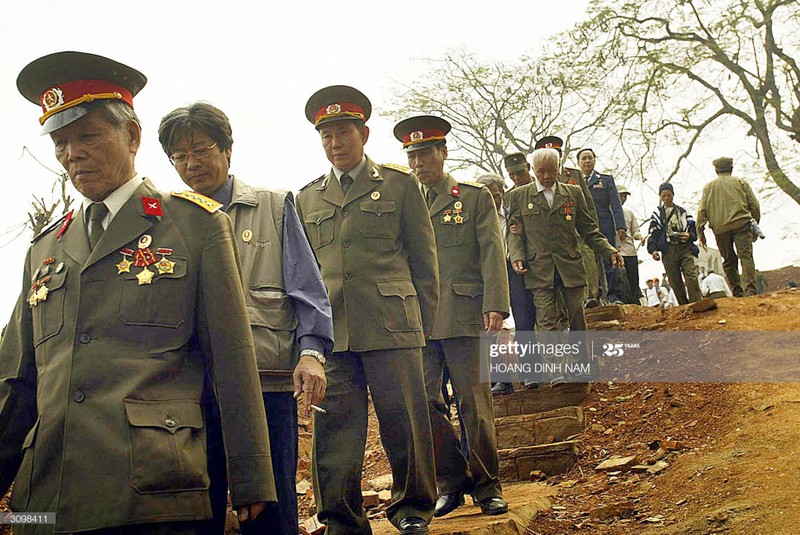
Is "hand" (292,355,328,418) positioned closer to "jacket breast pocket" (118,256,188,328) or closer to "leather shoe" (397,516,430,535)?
"jacket breast pocket" (118,256,188,328)

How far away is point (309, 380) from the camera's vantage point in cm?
338

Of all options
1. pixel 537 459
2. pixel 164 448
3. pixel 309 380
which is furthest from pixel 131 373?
pixel 537 459

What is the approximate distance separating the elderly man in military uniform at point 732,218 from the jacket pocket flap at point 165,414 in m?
10.7

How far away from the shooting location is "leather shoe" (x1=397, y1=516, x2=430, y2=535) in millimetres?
4562

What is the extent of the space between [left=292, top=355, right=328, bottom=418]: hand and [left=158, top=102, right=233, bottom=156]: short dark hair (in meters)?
1.00

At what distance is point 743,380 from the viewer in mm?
8320

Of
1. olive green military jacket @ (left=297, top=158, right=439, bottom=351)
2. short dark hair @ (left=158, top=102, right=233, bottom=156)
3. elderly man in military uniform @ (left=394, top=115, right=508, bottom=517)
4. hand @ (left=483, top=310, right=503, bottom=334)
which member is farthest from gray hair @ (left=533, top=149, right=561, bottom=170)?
short dark hair @ (left=158, top=102, right=233, bottom=156)

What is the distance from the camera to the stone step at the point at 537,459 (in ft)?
23.7

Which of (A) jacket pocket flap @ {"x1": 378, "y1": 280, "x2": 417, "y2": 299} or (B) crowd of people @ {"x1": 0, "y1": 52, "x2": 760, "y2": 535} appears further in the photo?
(A) jacket pocket flap @ {"x1": 378, "y1": 280, "x2": 417, "y2": 299}

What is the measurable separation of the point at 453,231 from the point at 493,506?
1.90 m

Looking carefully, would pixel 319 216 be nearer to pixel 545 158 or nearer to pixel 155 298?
pixel 155 298

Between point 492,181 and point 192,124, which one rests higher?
point 492,181

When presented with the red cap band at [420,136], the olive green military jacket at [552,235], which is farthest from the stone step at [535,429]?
the red cap band at [420,136]

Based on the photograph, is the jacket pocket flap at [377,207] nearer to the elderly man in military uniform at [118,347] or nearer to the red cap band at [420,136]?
the red cap band at [420,136]
